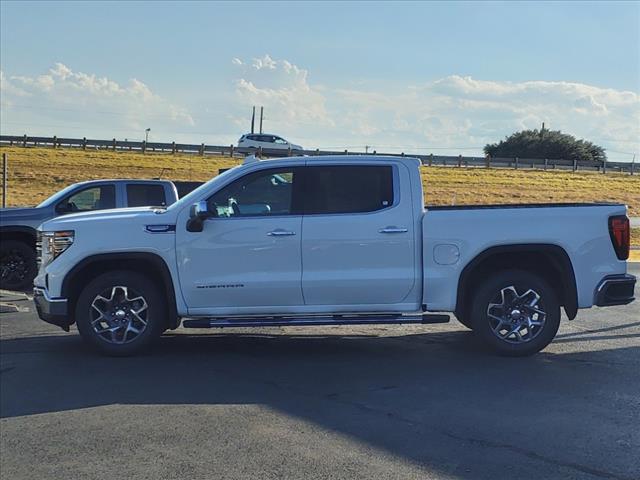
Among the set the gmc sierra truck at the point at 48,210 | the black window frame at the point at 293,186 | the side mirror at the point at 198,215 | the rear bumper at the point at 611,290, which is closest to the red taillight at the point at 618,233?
the rear bumper at the point at 611,290

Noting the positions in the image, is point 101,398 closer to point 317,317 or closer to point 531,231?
point 317,317

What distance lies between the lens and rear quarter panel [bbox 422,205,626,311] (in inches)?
279

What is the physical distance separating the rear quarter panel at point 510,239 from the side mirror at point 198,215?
2107 millimetres

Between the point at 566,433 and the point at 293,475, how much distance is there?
1976mm

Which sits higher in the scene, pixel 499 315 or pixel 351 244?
pixel 351 244

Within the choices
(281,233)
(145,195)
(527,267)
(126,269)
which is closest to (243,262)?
(281,233)

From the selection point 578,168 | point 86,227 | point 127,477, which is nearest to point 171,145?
point 578,168

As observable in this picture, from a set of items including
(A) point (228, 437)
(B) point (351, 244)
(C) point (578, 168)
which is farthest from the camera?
(C) point (578, 168)

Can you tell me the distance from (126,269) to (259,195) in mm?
1538

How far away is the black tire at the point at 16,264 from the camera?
11914 millimetres

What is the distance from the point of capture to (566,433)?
5.05 m

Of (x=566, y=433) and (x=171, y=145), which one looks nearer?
(x=566, y=433)

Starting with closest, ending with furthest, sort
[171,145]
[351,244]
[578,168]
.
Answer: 1. [351,244]
2. [171,145]
3. [578,168]

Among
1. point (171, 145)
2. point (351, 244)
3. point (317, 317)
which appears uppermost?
point (171, 145)
